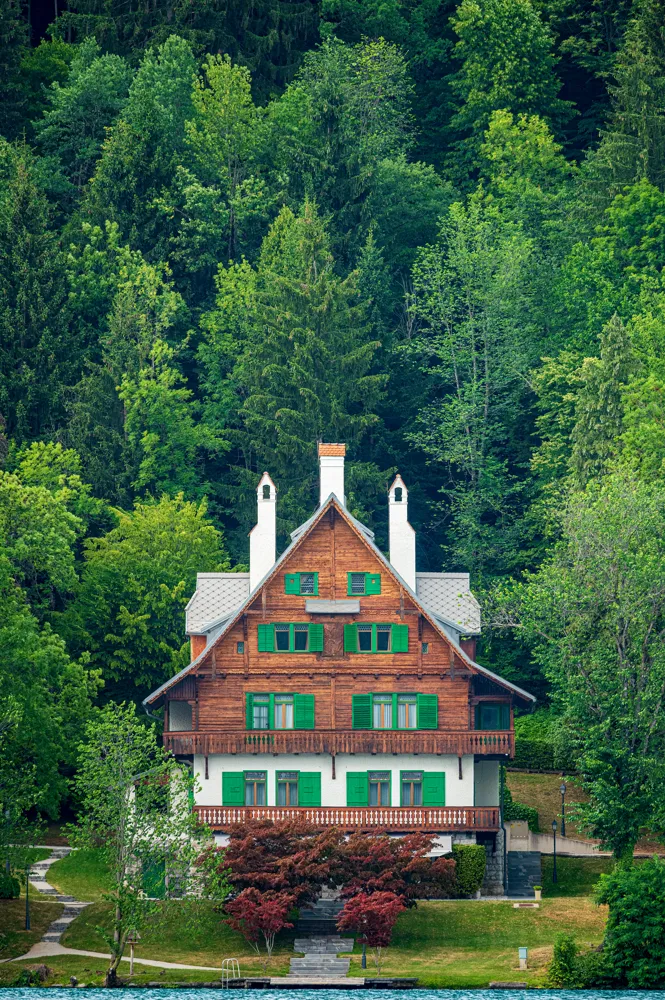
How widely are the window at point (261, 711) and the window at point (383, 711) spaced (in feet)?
13.8

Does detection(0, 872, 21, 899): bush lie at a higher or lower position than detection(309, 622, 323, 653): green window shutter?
lower

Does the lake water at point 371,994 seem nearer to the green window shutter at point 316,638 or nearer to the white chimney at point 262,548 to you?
the green window shutter at point 316,638

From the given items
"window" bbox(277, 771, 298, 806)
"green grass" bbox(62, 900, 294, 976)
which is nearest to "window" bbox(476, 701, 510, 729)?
"window" bbox(277, 771, 298, 806)

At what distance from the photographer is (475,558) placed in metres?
124

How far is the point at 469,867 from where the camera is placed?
95438mm

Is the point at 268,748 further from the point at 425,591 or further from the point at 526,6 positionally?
the point at 526,6

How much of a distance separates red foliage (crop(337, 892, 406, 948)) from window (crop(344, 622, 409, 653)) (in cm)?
1327

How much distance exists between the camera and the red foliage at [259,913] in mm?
88387

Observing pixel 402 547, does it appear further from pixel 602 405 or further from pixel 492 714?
pixel 602 405

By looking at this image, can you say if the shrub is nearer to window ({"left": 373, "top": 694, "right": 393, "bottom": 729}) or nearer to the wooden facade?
the wooden facade

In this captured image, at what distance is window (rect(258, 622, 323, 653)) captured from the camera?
99.5 meters

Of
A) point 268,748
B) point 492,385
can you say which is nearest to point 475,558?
point 492,385

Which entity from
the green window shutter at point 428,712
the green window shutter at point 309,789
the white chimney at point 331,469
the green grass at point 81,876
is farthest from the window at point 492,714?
the green grass at point 81,876

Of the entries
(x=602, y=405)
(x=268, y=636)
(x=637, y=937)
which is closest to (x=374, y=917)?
(x=637, y=937)
